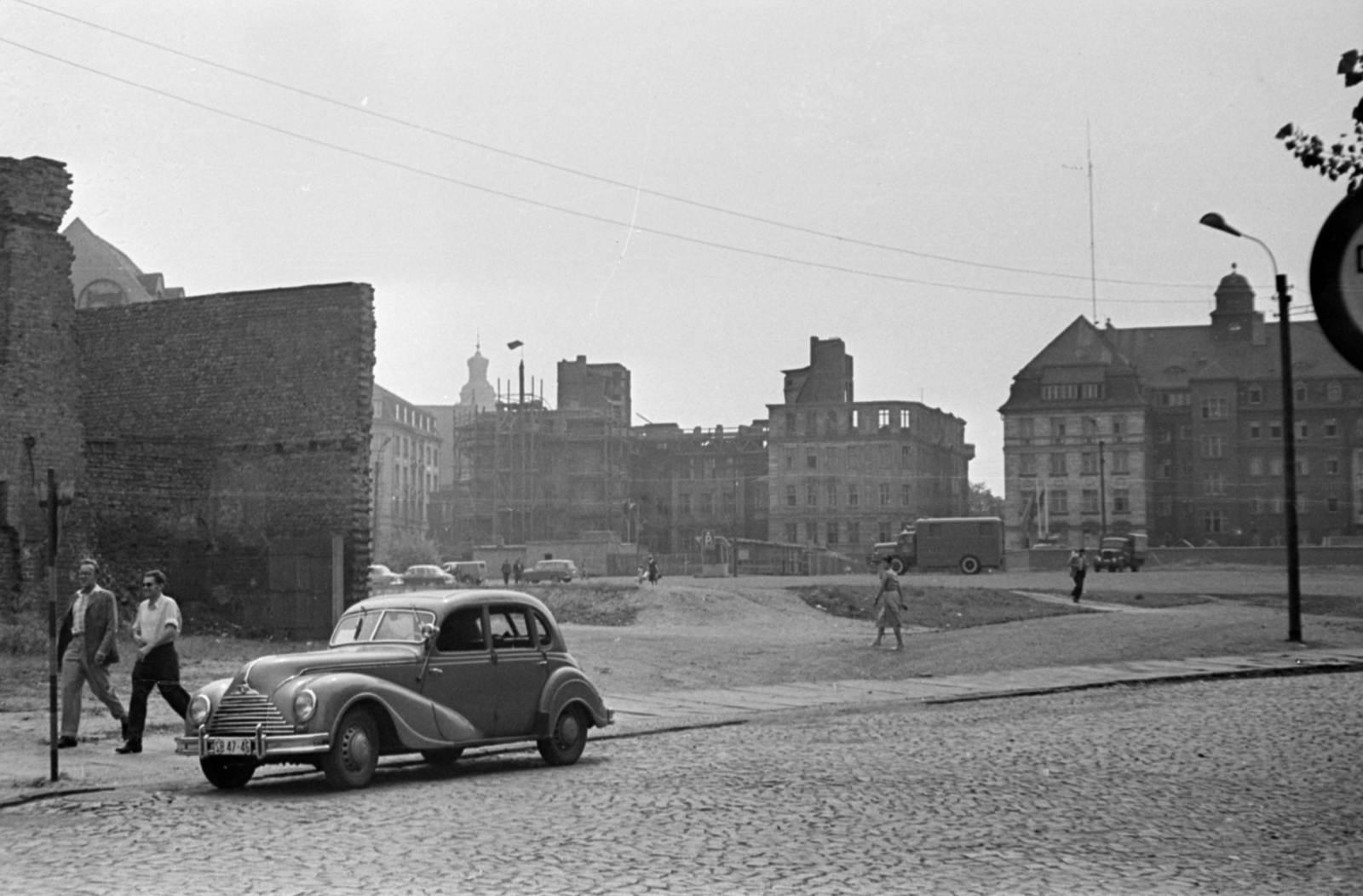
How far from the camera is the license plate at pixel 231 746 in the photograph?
12383 mm

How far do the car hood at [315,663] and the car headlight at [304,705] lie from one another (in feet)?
0.98

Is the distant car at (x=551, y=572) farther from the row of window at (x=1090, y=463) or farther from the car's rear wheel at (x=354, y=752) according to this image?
the car's rear wheel at (x=354, y=752)

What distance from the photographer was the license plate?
12.4m

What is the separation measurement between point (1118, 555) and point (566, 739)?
214 feet

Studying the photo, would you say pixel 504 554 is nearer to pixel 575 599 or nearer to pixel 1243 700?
pixel 575 599

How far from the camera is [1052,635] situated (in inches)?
1244

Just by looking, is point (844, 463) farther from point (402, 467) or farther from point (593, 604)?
point (593, 604)

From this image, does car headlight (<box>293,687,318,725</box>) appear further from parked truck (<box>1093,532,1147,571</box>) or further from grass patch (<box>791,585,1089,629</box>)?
parked truck (<box>1093,532,1147,571</box>)

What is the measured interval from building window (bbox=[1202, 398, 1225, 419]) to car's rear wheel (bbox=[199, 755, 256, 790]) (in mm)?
98414

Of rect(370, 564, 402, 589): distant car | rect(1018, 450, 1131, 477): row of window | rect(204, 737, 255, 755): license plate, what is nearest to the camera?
rect(204, 737, 255, 755): license plate

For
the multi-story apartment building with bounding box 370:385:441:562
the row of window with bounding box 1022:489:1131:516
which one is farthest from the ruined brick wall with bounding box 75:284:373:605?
the row of window with bounding box 1022:489:1131:516

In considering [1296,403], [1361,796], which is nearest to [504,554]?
[1296,403]

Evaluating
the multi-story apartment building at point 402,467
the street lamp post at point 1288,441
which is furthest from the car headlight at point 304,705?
the multi-story apartment building at point 402,467

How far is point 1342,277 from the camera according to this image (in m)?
3.67
